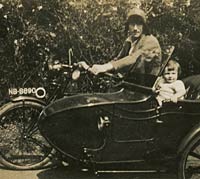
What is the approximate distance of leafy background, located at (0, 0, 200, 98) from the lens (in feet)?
20.5

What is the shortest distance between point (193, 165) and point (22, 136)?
61.6 inches

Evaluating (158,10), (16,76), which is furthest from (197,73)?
(16,76)

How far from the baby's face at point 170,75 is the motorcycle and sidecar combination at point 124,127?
9 centimetres

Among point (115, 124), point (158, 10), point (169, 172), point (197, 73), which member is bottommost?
point (169, 172)

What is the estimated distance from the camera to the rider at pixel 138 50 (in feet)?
20.5

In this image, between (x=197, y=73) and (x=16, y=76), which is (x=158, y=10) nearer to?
(x=197, y=73)

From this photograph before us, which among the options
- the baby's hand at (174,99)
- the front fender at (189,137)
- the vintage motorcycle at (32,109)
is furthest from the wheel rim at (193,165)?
the vintage motorcycle at (32,109)

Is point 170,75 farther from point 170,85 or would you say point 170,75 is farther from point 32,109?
point 32,109

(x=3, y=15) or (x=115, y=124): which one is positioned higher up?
(x=3, y=15)

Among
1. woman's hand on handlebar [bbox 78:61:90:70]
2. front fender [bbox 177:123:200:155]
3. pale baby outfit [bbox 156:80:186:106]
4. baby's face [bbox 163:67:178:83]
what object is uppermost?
→ woman's hand on handlebar [bbox 78:61:90:70]

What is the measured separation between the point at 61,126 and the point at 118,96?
0.56 meters

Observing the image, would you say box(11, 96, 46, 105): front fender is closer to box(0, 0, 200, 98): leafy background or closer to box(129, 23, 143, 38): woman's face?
box(0, 0, 200, 98): leafy background

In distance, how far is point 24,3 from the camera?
626 cm

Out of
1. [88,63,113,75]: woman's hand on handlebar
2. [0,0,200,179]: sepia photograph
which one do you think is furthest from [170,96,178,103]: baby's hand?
[88,63,113,75]: woman's hand on handlebar
